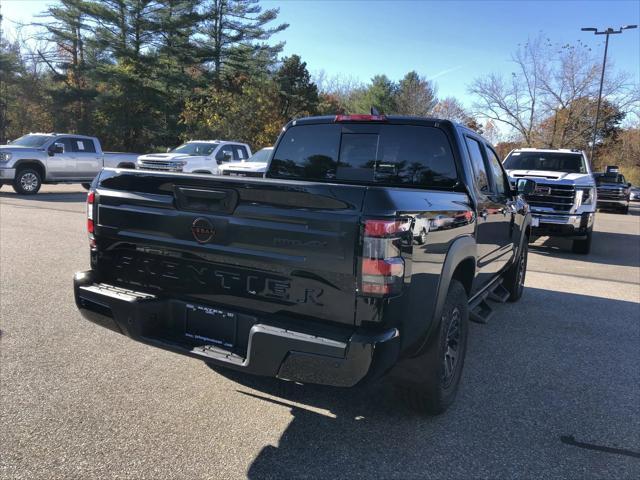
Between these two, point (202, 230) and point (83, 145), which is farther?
point (83, 145)

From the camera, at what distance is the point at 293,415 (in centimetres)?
321

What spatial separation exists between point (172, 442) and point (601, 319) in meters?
4.95

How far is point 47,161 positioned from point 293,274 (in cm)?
1688

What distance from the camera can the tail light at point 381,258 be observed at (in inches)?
93.7

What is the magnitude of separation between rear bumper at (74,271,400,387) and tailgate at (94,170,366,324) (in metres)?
0.11

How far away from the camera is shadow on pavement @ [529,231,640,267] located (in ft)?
32.9

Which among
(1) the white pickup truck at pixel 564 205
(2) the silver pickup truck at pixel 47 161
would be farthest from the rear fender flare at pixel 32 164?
(1) the white pickup truck at pixel 564 205

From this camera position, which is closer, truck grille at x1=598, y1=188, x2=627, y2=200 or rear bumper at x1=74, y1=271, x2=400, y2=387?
rear bumper at x1=74, y1=271, x2=400, y2=387

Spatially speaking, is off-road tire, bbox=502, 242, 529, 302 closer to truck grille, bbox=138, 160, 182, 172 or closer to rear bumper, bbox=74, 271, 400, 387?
rear bumper, bbox=74, 271, 400, 387

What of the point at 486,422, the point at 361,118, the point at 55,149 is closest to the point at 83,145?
the point at 55,149

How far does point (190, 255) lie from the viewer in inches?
113

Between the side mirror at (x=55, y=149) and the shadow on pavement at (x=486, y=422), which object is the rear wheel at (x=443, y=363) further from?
the side mirror at (x=55, y=149)

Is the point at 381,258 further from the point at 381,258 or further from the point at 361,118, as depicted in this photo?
the point at 361,118

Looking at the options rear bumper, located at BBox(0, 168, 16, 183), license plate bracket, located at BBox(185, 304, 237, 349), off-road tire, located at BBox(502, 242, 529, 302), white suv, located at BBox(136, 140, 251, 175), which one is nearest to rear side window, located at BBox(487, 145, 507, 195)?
off-road tire, located at BBox(502, 242, 529, 302)
